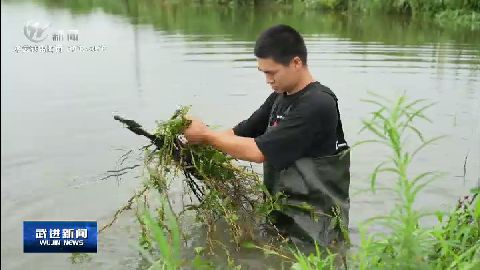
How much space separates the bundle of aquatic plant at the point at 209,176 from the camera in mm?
4020

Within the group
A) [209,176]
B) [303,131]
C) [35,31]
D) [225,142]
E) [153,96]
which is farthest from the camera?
[35,31]

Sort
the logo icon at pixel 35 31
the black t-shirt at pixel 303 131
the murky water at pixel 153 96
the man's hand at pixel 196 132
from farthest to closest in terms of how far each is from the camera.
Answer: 1. the logo icon at pixel 35 31
2. the murky water at pixel 153 96
3. the man's hand at pixel 196 132
4. the black t-shirt at pixel 303 131

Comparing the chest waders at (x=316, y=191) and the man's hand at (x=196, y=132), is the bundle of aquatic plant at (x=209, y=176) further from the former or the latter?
the chest waders at (x=316, y=191)

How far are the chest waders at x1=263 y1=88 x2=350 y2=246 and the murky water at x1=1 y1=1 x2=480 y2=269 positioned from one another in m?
0.51

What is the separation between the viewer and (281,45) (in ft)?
12.5

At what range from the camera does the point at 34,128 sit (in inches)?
304

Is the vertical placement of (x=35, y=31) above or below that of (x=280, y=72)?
above

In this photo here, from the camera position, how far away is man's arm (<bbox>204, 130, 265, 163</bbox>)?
384cm

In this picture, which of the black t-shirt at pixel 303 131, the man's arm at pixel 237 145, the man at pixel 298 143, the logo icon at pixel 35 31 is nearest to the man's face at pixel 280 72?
the man at pixel 298 143

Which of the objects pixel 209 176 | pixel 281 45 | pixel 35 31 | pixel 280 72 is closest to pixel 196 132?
pixel 209 176

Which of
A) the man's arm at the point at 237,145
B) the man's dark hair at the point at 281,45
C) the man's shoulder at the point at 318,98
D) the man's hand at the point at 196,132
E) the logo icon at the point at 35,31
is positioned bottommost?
the man's arm at the point at 237,145

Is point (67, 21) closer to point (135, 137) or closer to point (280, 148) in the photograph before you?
point (135, 137)

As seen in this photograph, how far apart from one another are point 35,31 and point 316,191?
11.7m

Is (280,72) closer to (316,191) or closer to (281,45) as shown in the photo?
(281,45)
